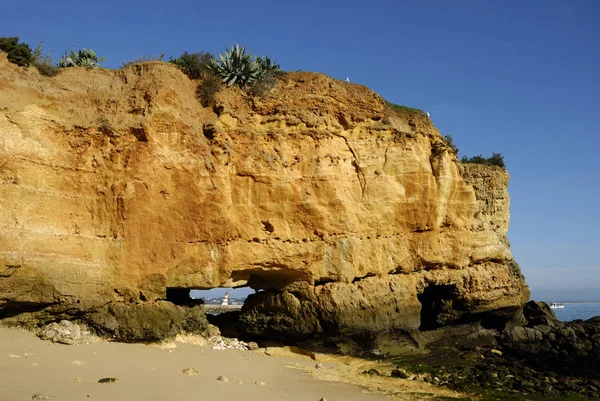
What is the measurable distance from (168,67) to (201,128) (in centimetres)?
211

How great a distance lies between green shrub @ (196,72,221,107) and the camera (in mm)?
15430

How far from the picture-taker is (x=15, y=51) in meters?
13.2

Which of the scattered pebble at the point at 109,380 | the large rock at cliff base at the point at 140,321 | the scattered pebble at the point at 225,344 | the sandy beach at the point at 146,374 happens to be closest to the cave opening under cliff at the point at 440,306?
the sandy beach at the point at 146,374

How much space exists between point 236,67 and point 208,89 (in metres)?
1.30

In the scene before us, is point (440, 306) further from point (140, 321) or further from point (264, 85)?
point (140, 321)

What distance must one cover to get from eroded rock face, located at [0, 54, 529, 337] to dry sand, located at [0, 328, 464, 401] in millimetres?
1737

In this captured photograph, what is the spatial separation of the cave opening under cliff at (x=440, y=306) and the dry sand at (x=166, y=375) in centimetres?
531

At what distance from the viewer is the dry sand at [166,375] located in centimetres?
716

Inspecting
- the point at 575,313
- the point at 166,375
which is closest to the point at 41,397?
the point at 166,375

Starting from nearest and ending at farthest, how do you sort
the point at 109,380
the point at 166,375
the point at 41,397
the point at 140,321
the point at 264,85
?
1. the point at 41,397
2. the point at 109,380
3. the point at 166,375
4. the point at 140,321
5. the point at 264,85

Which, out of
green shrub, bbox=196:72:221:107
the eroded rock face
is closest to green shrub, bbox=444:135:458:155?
the eroded rock face

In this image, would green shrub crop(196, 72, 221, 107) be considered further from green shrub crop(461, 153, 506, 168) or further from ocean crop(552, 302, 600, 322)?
ocean crop(552, 302, 600, 322)

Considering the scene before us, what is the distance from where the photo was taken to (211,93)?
50.6 ft

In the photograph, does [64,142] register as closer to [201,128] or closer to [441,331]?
[201,128]
